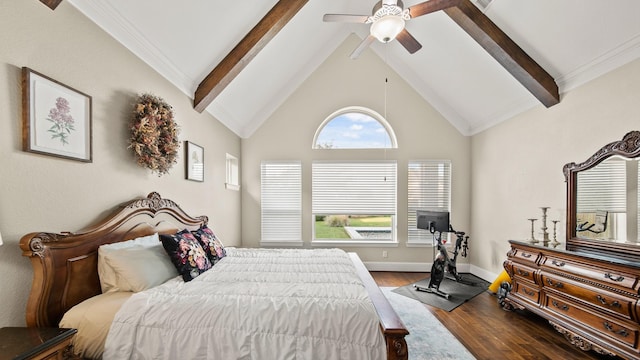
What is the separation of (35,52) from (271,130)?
3469 millimetres

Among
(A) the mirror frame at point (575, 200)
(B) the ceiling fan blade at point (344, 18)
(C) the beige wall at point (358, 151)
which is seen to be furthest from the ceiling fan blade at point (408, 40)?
(A) the mirror frame at point (575, 200)

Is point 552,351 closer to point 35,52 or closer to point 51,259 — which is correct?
point 51,259

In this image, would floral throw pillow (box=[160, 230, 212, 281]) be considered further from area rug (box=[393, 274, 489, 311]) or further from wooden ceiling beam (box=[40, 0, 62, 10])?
area rug (box=[393, 274, 489, 311])

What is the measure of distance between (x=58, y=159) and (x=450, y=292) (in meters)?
4.50

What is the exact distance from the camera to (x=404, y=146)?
4.88 meters

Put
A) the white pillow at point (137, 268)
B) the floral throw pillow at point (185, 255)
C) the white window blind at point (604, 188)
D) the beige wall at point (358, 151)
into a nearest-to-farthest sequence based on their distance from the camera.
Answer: the white pillow at point (137, 268) → the floral throw pillow at point (185, 255) → the white window blind at point (604, 188) → the beige wall at point (358, 151)

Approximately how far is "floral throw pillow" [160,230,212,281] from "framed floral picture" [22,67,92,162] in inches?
34.0

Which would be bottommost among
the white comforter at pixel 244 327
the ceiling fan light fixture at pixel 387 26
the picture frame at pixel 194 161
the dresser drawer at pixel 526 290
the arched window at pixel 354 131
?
the dresser drawer at pixel 526 290

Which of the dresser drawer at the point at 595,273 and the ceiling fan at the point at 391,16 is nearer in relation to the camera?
the dresser drawer at the point at 595,273

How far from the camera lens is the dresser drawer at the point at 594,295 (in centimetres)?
204

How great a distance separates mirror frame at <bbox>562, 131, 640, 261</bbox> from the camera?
2364 millimetres

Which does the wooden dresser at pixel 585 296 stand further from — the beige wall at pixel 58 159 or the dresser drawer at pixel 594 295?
the beige wall at pixel 58 159

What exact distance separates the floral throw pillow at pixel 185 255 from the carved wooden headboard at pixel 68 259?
341 mm

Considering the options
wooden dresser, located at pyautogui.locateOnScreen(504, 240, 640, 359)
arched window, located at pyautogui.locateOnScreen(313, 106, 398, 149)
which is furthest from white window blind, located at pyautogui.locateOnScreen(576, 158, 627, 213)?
arched window, located at pyautogui.locateOnScreen(313, 106, 398, 149)
